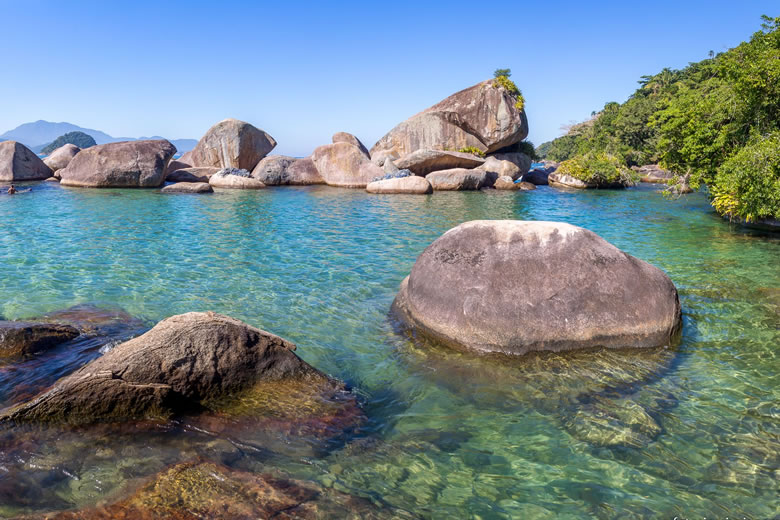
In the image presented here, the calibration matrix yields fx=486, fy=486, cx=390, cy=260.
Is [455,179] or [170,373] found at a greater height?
[455,179]

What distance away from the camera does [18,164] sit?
3372 centimetres

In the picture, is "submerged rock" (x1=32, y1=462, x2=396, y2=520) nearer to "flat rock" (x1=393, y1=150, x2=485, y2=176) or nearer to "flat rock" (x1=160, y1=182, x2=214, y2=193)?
"flat rock" (x1=160, y1=182, x2=214, y2=193)

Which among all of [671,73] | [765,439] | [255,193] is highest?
[671,73]

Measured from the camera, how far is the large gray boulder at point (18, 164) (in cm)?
3319

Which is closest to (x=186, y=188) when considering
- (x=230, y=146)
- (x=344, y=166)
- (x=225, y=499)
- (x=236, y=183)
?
(x=236, y=183)

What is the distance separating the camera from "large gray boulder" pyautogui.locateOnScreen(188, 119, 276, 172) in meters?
37.6

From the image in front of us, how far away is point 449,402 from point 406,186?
2660 cm

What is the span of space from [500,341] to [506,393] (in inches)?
41.5

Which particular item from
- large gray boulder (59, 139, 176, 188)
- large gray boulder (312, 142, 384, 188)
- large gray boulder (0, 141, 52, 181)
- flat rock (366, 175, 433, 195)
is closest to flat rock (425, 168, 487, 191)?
flat rock (366, 175, 433, 195)

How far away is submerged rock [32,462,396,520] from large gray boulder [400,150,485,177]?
107ft

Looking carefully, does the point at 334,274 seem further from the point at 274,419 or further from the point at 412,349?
the point at 274,419

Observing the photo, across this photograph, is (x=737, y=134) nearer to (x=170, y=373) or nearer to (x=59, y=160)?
(x=170, y=373)

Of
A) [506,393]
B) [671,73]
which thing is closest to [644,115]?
[671,73]

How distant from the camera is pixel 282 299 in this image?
29.7 feet
